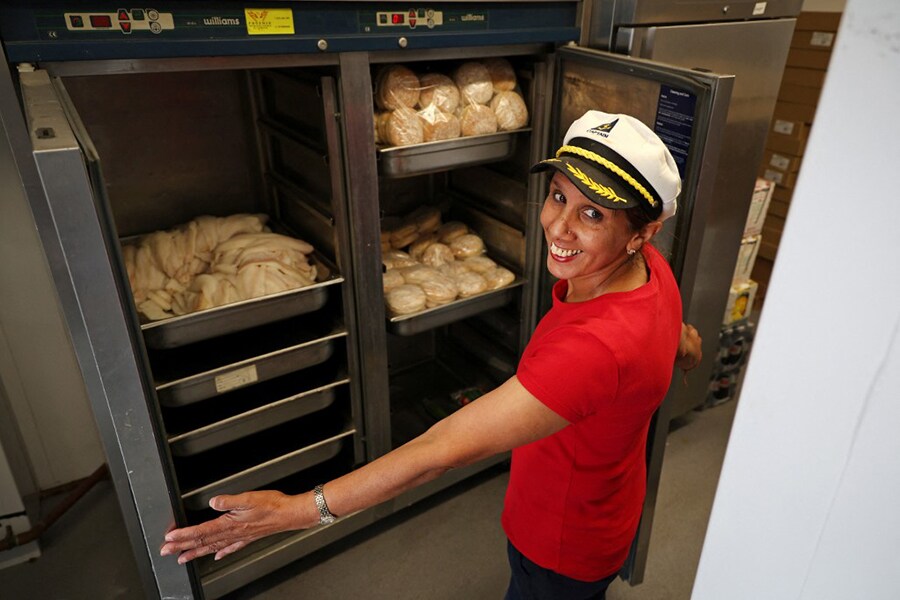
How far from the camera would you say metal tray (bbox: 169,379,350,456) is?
175cm

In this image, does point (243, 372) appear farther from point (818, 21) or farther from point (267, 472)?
point (818, 21)

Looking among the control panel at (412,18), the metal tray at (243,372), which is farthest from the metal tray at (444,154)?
the metal tray at (243,372)

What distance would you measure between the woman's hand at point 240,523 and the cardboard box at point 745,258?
229 cm

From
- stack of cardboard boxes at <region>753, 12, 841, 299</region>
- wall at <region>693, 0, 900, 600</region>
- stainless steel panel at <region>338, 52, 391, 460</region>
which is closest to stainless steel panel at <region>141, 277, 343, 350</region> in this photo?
stainless steel panel at <region>338, 52, 391, 460</region>

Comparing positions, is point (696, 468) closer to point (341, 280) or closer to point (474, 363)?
point (474, 363)

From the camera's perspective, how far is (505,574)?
215 cm

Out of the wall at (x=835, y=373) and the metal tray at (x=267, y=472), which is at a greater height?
the wall at (x=835, y=373)

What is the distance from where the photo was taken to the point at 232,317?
1.68 meters

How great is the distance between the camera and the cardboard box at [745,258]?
2.76 metres

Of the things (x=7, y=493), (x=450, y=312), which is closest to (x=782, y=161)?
(x=450, y=312)

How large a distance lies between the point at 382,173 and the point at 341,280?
1.10 ft

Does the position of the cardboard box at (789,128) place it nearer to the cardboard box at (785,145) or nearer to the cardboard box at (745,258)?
the cardboard box at (785,145)

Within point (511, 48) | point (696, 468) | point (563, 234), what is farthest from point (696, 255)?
point (696, 468)

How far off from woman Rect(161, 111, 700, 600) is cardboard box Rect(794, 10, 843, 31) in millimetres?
3210
